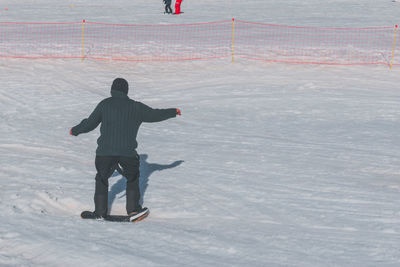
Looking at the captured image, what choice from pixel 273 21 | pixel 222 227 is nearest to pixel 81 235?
pixel 222 227

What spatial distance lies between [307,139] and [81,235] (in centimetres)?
595

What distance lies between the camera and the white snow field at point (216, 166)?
20.7 feet

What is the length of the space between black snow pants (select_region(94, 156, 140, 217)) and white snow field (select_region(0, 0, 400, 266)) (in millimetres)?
247

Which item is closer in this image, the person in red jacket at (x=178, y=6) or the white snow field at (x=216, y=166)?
the white snow field at (x=216, y=166)

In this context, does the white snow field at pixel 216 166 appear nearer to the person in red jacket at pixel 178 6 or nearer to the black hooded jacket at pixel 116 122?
the black hooded jacket at pixel 116 122

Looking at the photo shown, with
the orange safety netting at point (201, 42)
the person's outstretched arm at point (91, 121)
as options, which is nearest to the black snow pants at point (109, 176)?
the person's outstretched arm at point (91, 121)

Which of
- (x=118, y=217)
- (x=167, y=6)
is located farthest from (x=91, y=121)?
(x=167, y=6)

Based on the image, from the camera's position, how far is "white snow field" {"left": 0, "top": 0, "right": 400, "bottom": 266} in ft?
20.7

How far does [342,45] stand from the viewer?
23.0 m

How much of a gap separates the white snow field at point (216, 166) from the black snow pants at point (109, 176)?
247 millimetres

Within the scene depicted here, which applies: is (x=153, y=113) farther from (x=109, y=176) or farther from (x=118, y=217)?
(x=118, y=217)

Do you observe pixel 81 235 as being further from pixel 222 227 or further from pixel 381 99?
pixel 381 99

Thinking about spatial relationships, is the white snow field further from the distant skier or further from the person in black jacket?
the distant skier

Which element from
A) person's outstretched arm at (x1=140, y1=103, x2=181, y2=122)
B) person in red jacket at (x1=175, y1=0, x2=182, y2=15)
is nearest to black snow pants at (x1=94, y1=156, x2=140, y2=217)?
person's outstretched arm at (x1=140, y1=103, x2=181, y2=122)
